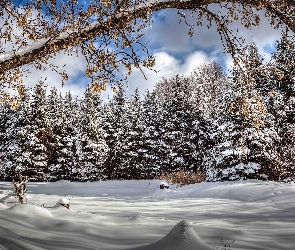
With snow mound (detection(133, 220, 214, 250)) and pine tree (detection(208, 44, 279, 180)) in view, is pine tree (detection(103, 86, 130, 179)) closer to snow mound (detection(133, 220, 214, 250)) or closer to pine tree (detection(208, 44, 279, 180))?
pine tree (detection(208, 44, 279, 180))

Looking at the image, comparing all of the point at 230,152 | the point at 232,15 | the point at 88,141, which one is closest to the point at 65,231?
the point at 232,15

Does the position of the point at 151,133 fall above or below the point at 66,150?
above

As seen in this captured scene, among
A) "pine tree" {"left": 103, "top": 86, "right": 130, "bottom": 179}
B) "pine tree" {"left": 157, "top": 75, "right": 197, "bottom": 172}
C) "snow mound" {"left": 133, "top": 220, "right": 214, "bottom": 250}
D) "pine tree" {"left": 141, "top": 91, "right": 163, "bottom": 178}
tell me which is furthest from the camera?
"pine tree" {"left": 141, "top": 91, "right": 163, "bottom": 178}

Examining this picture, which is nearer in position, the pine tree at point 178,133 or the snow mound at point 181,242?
the snow mound at point 181,242

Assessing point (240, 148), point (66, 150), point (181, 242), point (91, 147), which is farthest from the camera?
point (66, 150)

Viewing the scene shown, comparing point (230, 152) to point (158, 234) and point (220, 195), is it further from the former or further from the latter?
point (158, 234)

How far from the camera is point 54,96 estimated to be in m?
35.9

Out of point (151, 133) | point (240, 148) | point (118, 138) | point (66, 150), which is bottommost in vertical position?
point (240, 148)

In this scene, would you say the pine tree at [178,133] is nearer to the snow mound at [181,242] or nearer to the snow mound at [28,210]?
the snow mound at [28,210]

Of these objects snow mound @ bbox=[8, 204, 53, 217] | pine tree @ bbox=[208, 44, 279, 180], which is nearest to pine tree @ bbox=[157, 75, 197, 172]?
pine tree @ bbox=[208, 44, 279, 180]

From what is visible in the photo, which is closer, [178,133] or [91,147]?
[91,147]

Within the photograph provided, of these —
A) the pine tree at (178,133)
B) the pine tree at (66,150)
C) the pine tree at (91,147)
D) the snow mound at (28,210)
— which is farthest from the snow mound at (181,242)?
the pine tree at (66,150)

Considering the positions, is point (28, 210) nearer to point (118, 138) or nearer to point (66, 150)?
point (66, 150)

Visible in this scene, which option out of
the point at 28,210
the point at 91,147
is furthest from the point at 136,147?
the point at 28,210
